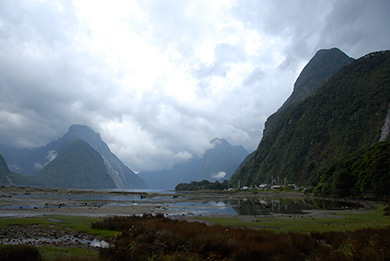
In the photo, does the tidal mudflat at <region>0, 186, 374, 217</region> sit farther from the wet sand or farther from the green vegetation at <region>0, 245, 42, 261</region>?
the green vegetation at <region>0, 245, 42, 261</region>

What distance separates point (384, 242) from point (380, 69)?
18634cm

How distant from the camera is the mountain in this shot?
126875mm

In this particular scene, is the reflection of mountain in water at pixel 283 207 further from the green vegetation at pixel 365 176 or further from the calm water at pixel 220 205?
the green vegetation at pixel 365 176

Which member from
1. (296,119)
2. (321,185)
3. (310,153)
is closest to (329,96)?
(296,119)

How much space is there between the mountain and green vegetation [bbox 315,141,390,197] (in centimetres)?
3746

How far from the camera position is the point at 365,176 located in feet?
214

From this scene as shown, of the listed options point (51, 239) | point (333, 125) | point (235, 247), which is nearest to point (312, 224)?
point (235, 247)

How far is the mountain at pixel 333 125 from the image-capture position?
4995 inches

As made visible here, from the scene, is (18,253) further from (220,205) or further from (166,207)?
(220,205)

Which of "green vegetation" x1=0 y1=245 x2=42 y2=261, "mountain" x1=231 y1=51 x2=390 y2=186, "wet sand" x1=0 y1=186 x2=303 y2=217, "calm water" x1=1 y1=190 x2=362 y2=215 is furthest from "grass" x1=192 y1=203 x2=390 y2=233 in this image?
"mountain" x1=231 y1=51 x2=390 y2=186

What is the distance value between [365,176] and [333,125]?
9960 cm

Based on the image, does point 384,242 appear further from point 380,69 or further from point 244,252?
point 380,69

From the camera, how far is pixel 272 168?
18100 centimetres

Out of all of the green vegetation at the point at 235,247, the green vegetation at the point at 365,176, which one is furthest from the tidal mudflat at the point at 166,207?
the green vegetation at the point at 235,247
